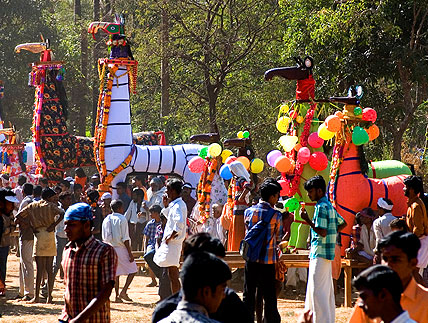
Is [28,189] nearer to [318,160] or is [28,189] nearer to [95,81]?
[318,160]

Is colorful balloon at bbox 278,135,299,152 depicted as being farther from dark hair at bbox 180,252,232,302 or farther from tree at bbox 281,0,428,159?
dark hair at bbox 180,252,232,302

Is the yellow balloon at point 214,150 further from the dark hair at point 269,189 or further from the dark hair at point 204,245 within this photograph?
the dark hair at point 204,245

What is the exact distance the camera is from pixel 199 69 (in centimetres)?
2386

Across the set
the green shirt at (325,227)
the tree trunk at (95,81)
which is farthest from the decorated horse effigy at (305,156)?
the tree trunk at (95,81)

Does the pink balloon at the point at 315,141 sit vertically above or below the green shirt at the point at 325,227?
above

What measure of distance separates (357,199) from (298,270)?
1.62m

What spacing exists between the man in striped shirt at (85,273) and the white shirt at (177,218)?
3893 mm

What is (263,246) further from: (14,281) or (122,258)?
(14,281)

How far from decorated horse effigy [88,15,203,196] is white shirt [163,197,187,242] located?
740 cm

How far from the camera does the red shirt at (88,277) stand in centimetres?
539

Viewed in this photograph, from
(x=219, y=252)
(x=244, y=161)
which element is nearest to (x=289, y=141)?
(x=244, y=161)

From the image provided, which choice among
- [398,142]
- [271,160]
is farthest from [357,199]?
[398,142]

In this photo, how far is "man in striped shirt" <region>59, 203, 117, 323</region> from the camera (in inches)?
212

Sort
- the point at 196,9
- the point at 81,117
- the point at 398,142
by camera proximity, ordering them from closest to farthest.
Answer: the point at 398,142, the point at 196,9, the point at 81,117
